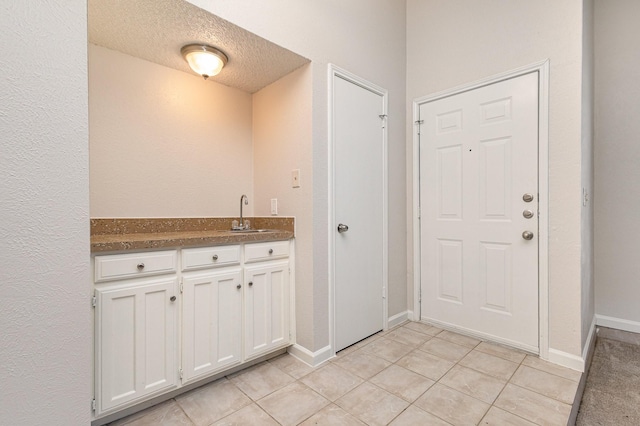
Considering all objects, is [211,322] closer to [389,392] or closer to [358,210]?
[389,392]

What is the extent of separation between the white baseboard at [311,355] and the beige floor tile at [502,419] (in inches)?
38.0

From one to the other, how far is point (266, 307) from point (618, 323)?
3.10 m

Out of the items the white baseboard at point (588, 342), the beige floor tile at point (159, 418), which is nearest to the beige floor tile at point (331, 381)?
the beige floor tile at point (159, 418)

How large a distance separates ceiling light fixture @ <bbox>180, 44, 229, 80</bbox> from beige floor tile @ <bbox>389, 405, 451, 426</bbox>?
2271 millimetres

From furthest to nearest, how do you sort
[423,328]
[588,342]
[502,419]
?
[423,328] < [588,342] < [502,419]

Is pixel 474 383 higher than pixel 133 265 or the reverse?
the reverse

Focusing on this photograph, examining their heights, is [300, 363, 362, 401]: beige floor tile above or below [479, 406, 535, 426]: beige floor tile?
below

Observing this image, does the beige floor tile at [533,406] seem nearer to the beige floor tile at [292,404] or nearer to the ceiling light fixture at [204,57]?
the beige floor tile at [292,404]

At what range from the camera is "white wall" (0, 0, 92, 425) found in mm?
1009

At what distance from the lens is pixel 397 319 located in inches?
105

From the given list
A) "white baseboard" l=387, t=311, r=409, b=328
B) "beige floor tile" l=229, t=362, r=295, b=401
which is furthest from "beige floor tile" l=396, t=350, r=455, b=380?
"beige floor tile" l=229, t=362, r=295, b=401

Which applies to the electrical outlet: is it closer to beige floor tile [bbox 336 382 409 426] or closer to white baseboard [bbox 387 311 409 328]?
beige floor tile [bbox 336 382 409 426]

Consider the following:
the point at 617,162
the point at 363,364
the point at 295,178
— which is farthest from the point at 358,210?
the point at 617,162

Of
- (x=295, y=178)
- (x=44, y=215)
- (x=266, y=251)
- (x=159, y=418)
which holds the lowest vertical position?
(x=159, y=418)
